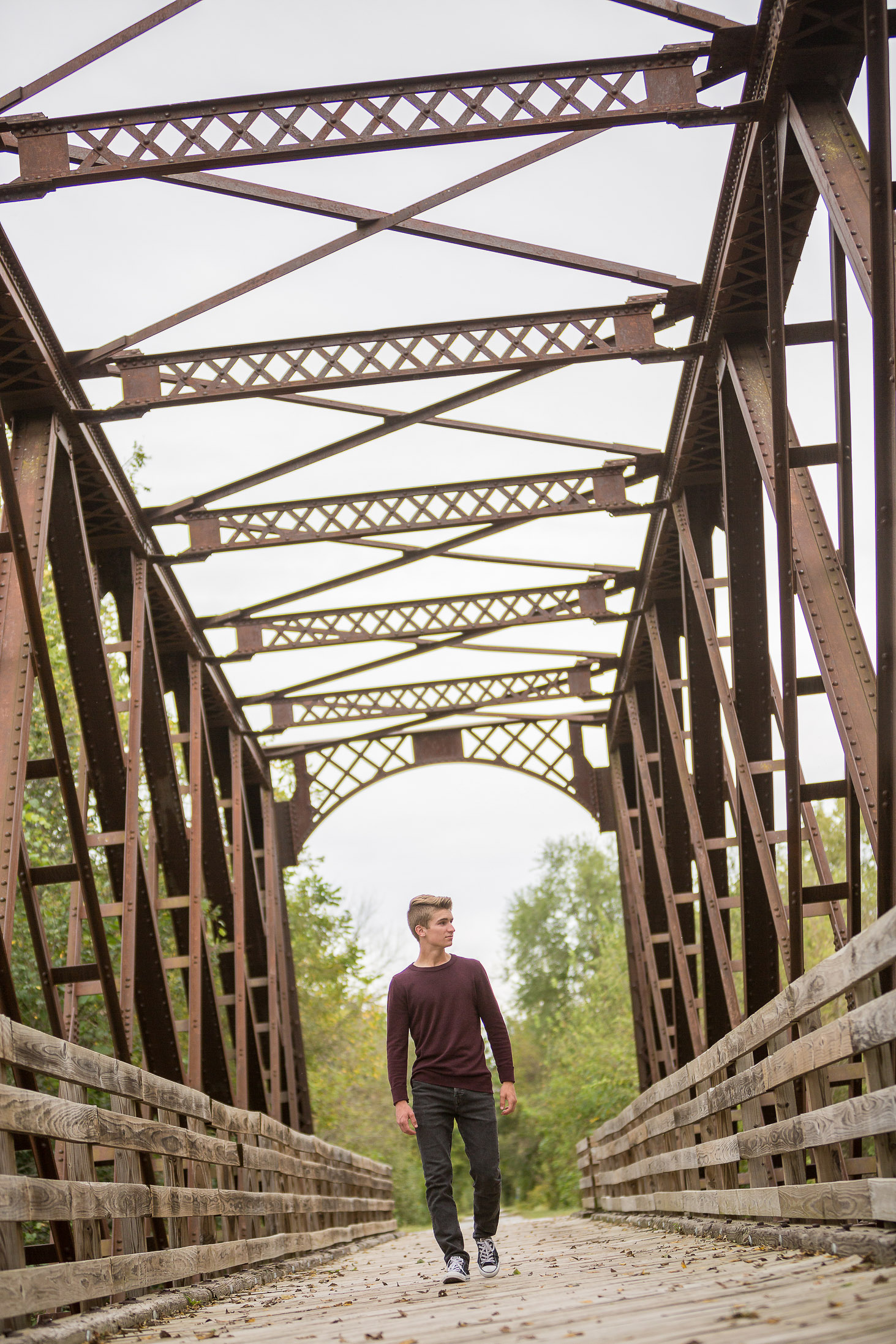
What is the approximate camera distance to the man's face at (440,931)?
606cm

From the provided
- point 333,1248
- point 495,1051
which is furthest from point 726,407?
point 333,1248

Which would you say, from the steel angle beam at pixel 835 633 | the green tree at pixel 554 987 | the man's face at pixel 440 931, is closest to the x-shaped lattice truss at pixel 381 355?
the steel angle beam at pixel 835 633

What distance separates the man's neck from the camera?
6.16 meters

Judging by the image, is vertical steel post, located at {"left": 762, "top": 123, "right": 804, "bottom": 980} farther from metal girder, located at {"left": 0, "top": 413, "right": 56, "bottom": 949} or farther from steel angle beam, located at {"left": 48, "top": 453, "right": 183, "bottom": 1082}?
steel angle beam, located at {"left": 48, "top": 453, "right": 183, "bottom": 1082}

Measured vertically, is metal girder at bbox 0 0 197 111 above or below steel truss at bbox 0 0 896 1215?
above

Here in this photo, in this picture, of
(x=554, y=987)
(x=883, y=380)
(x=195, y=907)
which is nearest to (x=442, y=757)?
(x=195, y=907)

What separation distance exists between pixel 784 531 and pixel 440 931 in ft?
8.49

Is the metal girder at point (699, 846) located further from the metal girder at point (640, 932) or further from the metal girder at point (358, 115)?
the metal girder at point (358, 115)

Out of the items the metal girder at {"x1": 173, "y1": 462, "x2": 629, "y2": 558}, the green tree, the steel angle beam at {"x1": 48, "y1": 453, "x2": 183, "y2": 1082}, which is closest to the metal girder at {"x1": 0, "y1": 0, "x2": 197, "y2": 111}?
the steel angle beam at {"x1": 48, "y1": 453, "x2": 183, "y2": 1082}

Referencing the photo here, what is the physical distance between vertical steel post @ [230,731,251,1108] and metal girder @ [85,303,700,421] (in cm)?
736

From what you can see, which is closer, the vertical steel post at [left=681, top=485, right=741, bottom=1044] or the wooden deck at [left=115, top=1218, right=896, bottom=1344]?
the wooden deck at [left=115, top=1218, right=896, bottom=1344]

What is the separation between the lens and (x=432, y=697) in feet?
55.4

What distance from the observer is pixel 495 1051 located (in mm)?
6156

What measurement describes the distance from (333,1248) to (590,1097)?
68.7 ft
